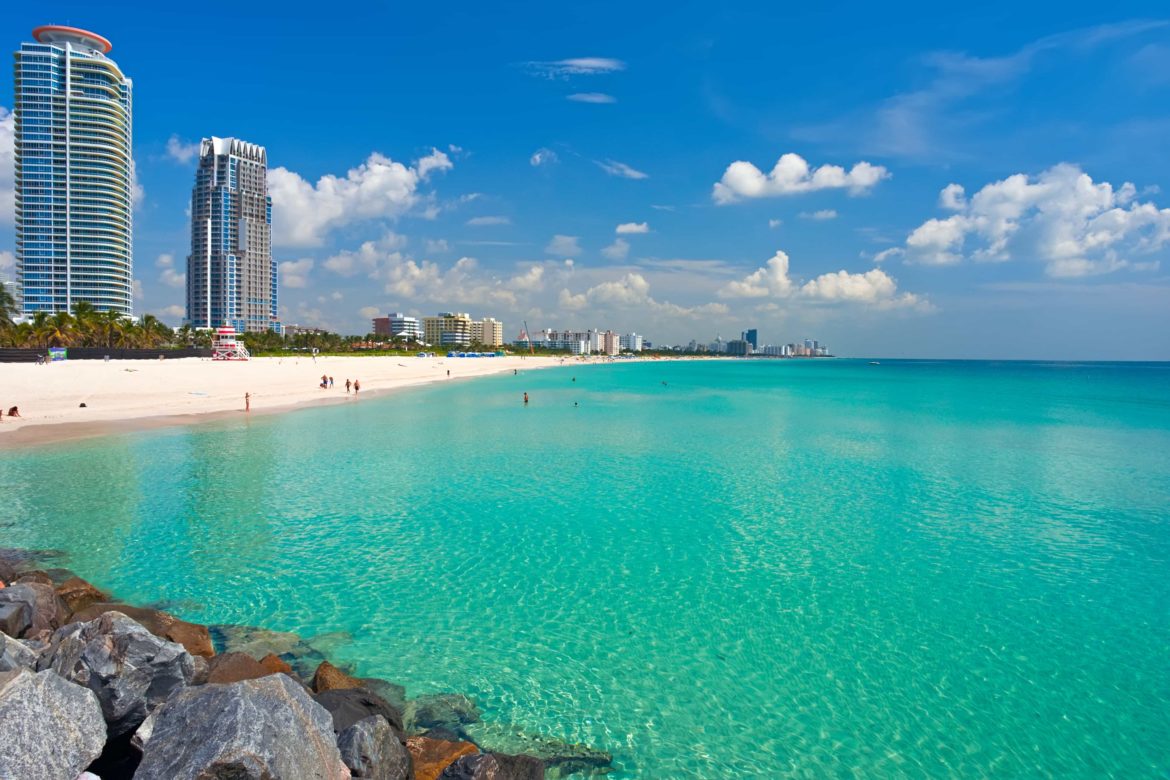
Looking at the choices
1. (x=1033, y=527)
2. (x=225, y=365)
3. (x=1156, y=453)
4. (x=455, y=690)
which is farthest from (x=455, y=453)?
(x=225, y=365)

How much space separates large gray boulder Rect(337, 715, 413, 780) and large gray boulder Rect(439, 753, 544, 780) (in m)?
0.55

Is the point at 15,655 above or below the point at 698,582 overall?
above

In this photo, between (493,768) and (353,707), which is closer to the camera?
(493,768)

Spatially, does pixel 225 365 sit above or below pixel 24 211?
below

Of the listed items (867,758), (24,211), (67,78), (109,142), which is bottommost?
(867,758)

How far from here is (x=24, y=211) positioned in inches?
5763

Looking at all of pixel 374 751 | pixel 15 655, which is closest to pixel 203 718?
pixel 374 751

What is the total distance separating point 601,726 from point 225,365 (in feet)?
277

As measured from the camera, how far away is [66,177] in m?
148

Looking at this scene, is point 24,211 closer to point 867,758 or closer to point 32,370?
point 32,370

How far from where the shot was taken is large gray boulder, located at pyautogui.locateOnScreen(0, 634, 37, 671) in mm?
7387

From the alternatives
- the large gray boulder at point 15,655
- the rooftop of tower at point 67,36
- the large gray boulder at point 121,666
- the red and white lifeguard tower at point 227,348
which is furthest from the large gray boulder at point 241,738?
the rooftop of tower at point 67,36

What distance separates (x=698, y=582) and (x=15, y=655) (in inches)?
457

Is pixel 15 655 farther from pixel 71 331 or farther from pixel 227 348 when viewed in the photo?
pixel 71 331
